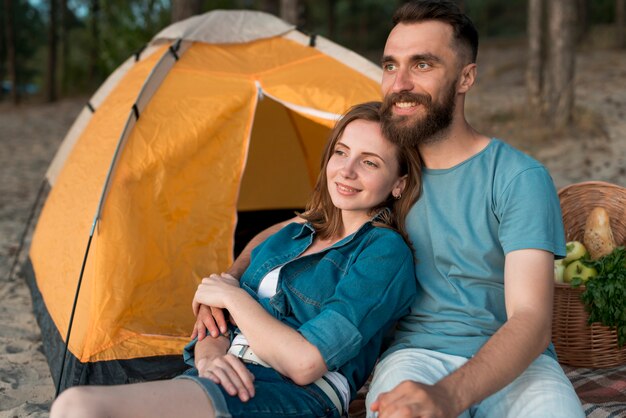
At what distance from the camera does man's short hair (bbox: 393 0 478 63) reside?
1.99m

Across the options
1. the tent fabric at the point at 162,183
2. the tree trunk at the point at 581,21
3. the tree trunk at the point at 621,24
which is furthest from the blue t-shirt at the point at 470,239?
the tree trunk at the point at 581,21

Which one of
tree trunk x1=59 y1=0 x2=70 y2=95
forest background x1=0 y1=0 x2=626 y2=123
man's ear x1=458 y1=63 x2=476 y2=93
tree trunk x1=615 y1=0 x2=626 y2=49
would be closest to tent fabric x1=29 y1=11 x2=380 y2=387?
man's ear x1=458 y1=63 x2=476 y2=93

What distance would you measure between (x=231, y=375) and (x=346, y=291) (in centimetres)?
35

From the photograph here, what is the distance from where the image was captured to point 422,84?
1985 mm

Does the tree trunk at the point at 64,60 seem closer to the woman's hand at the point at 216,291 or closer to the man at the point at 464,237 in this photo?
the woman's hand at the point at 216,291

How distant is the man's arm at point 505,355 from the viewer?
1.55 meters

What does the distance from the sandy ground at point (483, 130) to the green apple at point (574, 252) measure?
2126 millimetres

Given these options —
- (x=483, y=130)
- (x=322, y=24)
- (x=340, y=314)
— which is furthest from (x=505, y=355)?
(x=322, y=24)

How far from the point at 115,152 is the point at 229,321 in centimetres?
126

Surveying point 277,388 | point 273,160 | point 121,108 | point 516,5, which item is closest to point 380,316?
point 277,388

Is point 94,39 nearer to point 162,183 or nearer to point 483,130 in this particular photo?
point 483,130

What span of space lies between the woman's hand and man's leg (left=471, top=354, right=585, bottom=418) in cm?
73

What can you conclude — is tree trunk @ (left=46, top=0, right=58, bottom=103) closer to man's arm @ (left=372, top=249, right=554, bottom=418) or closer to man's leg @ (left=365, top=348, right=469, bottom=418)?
man's leg @ (left=365, top=348, right=469, bottom=418)

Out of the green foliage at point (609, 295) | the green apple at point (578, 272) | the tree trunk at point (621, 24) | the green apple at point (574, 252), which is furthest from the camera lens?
the tree trunk at point (621, 24)
